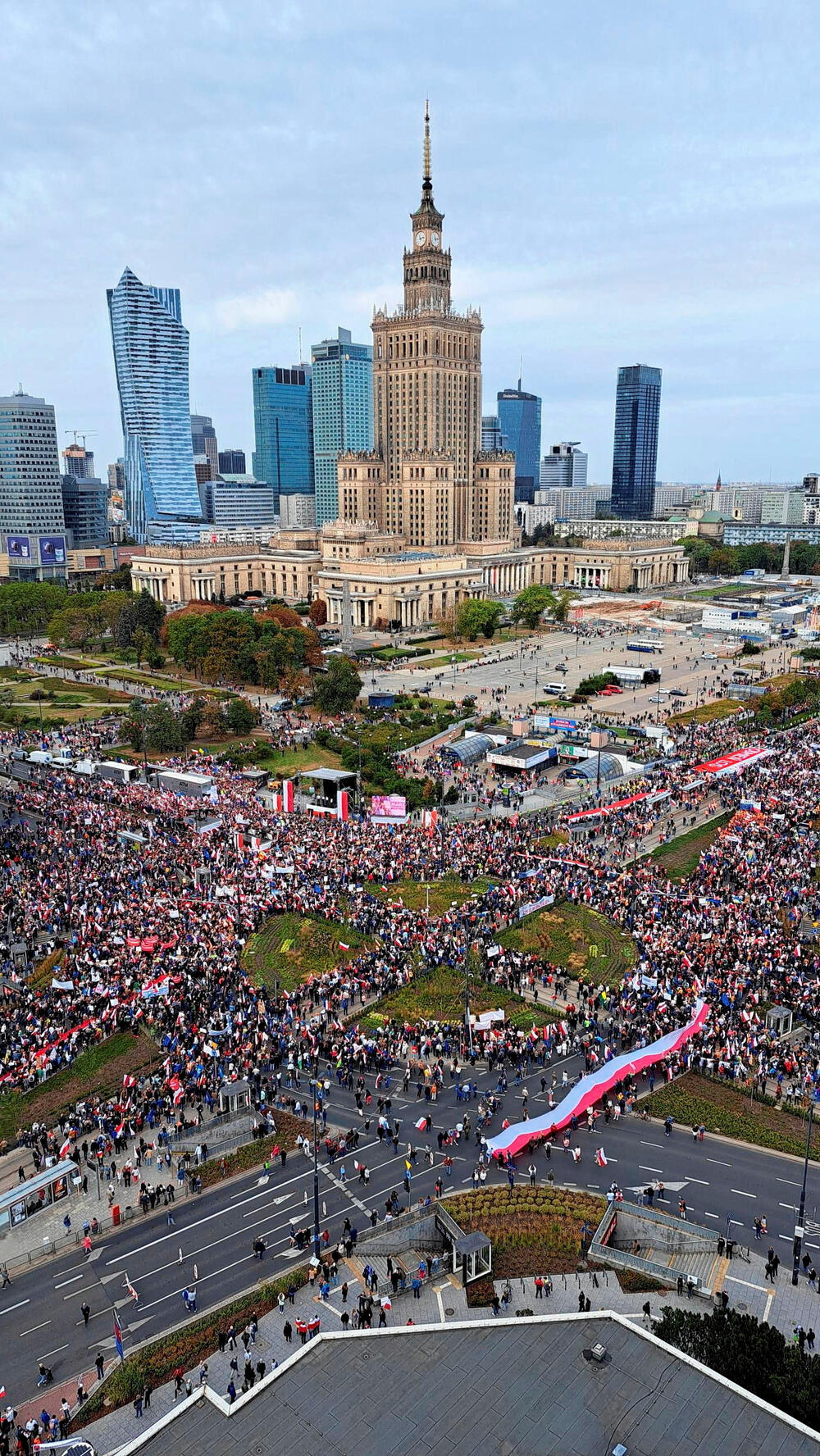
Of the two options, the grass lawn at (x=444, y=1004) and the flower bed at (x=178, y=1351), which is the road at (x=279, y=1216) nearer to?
the flower bed at (x=178, y=1351)

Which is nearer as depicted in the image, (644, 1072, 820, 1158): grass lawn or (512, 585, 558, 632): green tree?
(644, 1072, 820, 1158): grass lawn

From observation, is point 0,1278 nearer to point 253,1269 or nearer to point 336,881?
point 253,1269

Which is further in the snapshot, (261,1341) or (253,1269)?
(253,1269)

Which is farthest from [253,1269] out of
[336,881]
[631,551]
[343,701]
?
[631,551]

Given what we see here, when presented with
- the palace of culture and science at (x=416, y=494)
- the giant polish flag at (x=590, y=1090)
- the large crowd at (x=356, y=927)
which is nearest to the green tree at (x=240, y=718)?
the large crowd at (x=356, y=927)

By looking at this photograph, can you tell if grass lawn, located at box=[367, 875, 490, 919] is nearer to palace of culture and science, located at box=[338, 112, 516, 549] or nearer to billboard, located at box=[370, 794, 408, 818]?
billboard, located at box=[370, 794, 408, 818]

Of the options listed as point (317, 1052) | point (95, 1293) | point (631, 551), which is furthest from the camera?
point (631, 551)

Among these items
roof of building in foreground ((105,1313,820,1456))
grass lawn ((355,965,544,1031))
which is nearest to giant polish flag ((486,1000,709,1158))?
grass lawn ((355,965,544,1031))
